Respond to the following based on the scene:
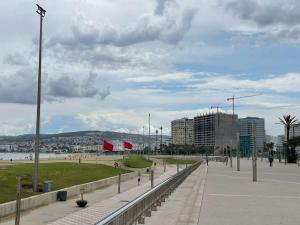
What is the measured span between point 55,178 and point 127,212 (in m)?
20.6

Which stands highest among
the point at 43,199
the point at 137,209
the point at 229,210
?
the point at 137,209

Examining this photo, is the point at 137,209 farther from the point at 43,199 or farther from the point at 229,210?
the point at 43,199

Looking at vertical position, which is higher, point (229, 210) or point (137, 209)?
point (137, 209)

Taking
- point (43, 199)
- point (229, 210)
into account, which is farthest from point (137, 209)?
point (43, 199)

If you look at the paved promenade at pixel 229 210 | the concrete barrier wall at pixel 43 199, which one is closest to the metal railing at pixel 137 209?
the paved promenade at pixel 229 210

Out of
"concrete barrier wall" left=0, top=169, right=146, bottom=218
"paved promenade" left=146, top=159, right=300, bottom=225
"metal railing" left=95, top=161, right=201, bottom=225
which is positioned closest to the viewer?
"metal railing" left=95, top=161, right=201, bottom=225

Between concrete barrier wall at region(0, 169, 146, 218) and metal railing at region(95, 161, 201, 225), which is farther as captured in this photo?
concrete barrier wall at region(0, 169, 146, 218)

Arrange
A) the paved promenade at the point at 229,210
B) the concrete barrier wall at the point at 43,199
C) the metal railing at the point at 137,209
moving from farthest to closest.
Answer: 1. the concrete barrier wall at the point at 43,199
2. the paved promenade at the point at 229,210
3. the metal railing at the point at 137,209

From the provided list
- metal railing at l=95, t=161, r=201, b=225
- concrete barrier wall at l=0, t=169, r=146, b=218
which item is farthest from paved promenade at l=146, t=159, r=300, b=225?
concrete barrier wall at l=0, t=169, r=146, b=218

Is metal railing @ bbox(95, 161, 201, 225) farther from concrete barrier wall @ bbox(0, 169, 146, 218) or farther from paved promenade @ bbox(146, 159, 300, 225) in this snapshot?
concrete barrier wall @ bbox(0, 169, 146, 218)

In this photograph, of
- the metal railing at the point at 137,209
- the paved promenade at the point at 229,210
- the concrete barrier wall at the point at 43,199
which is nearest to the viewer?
the metal railing at the point at 137,209

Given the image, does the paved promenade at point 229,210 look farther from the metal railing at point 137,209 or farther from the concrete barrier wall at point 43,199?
the concrete barrier wall at point 43,199

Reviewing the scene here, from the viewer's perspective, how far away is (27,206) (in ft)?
65.8

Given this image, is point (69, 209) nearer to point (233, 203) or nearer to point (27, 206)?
point (27, 206)
